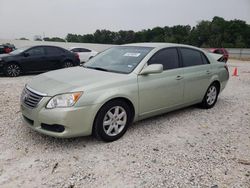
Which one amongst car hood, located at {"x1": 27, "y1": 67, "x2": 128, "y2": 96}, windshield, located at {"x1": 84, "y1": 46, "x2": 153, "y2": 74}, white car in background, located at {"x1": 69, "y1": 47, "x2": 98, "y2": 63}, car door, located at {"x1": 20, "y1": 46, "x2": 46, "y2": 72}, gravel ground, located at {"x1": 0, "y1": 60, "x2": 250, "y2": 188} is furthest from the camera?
white car in background, located at {"x1": 69, "y1": 47, "x2": 98, "y2": 63}

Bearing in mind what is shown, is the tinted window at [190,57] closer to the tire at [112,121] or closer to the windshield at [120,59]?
the windshield at [120,59]

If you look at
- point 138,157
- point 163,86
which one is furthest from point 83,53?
point 138,157

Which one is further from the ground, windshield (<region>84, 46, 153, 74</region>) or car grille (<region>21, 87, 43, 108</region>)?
windshield (<region>84, 46, 153, 74</region>)

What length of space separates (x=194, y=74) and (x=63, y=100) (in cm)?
293

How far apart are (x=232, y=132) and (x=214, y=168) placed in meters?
1.47

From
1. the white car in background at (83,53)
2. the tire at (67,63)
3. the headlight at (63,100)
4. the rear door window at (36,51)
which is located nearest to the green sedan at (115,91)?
the headlight at (63,100)

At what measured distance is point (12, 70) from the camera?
32.1ft

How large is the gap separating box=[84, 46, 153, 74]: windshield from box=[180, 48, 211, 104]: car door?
100 cm

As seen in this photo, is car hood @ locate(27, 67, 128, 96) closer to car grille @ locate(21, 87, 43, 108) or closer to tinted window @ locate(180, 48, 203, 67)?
car grille @ locate(21, 87, 43, 108)

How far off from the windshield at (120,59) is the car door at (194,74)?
1002 millimetres

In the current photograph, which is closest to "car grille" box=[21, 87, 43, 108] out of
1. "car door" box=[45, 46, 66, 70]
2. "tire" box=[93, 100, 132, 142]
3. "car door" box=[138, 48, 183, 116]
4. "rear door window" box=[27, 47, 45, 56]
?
"tire" box=[93, 100, 132, 142]

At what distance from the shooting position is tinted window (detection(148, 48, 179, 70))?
4.37 meters

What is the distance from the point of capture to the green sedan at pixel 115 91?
334 centimetres

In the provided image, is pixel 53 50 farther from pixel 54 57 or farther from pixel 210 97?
pixel 210 97
